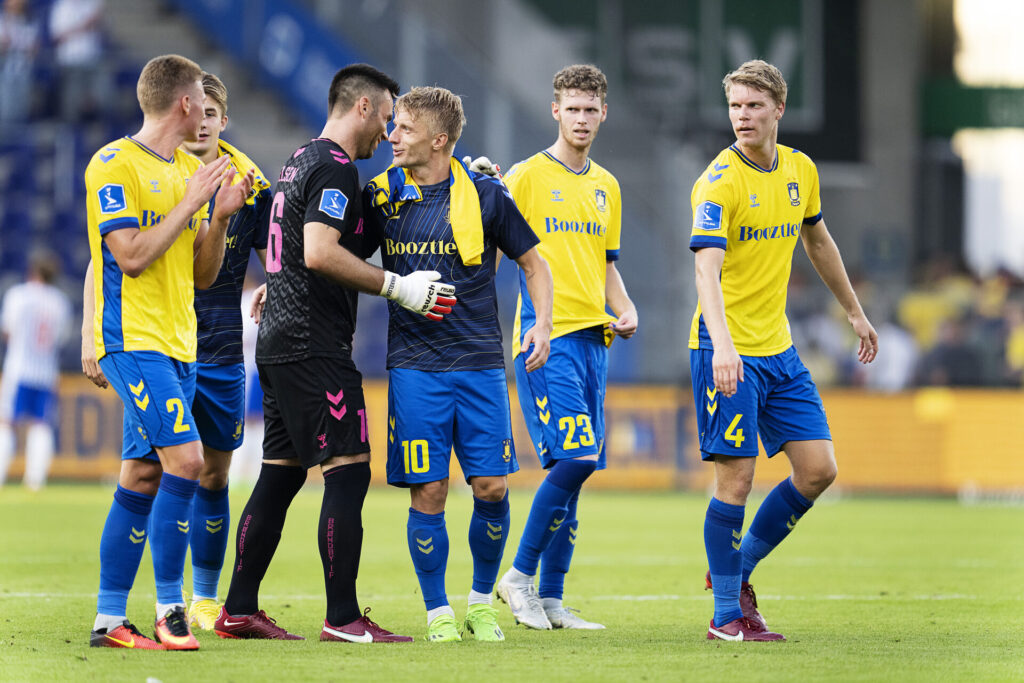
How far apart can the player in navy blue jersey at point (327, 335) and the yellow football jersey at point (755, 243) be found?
4.64 feet

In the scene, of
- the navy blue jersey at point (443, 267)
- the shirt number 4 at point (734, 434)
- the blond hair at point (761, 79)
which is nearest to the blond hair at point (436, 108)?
the navy blue jersey at point (443, 267)

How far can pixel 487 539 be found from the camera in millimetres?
6211

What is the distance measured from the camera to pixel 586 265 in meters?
6.96

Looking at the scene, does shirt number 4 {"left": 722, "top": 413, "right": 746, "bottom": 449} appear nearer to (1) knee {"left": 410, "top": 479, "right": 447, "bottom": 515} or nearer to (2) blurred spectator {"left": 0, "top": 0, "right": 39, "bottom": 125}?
(1) knee {"left": 410, "top": 479, "right": 447, "bottom": 515}

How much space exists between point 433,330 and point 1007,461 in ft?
42.0

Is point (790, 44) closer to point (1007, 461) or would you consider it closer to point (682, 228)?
point (682, 228)

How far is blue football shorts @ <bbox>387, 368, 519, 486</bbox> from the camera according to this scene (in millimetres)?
5949

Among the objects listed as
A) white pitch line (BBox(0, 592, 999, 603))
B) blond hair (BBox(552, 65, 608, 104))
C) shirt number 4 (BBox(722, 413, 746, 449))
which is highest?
blond hair (BBox(552, 65, 608, 104))

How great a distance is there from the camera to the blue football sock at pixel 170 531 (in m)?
5.65

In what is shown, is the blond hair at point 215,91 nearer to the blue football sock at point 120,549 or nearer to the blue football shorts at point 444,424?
the blue football shorts at point 444,424

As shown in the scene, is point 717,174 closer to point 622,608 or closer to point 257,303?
point 257,303

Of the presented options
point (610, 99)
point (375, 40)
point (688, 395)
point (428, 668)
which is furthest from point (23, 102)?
point (428, 668)

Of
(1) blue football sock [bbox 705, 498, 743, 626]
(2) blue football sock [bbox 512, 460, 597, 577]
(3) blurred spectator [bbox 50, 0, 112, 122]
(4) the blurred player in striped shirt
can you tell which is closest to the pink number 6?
(2) blue football sock [bbox 512, 460, 597, 577]

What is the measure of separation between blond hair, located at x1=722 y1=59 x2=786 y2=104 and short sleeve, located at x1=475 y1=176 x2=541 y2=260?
3.64 ft
